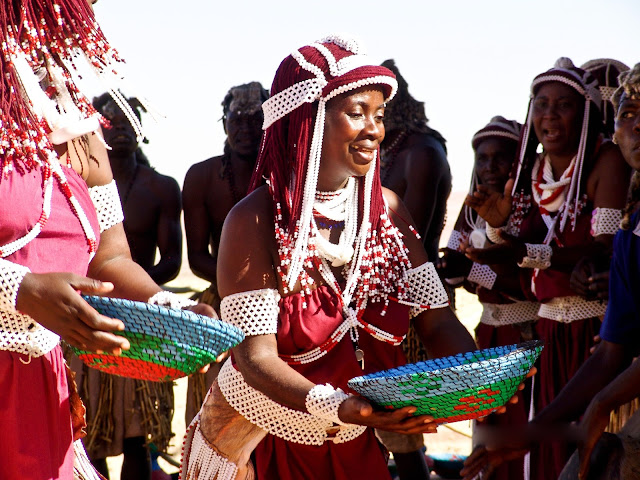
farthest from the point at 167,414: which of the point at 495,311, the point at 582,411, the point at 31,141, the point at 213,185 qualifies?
the point at 31,141

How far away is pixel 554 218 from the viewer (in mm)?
4840

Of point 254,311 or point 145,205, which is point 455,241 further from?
point 254,311

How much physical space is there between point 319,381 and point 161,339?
879mm

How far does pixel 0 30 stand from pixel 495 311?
360cm

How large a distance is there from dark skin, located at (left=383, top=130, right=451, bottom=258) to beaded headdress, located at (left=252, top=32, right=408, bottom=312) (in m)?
2.52

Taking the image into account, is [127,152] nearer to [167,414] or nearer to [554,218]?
[167,414]

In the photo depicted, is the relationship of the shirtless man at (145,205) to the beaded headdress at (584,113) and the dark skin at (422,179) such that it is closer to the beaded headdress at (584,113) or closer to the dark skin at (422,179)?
the dark skin at (422,179)

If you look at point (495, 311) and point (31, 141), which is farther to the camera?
point (495, 311)

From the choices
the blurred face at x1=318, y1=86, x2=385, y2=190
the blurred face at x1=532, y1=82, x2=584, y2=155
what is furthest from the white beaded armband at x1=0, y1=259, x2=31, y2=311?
the blurred face at x1=532, y1=82, x2=584, y2=155

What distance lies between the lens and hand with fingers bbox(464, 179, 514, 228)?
4.68 m

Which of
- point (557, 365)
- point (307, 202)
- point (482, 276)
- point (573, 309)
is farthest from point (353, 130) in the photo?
point (482, 276)

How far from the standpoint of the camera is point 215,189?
5672 mm

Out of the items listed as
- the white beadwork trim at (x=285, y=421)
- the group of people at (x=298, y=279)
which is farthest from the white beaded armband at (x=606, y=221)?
the white beadwork trim at (x=285, y=421)

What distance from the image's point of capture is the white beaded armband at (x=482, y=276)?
5250 mm
